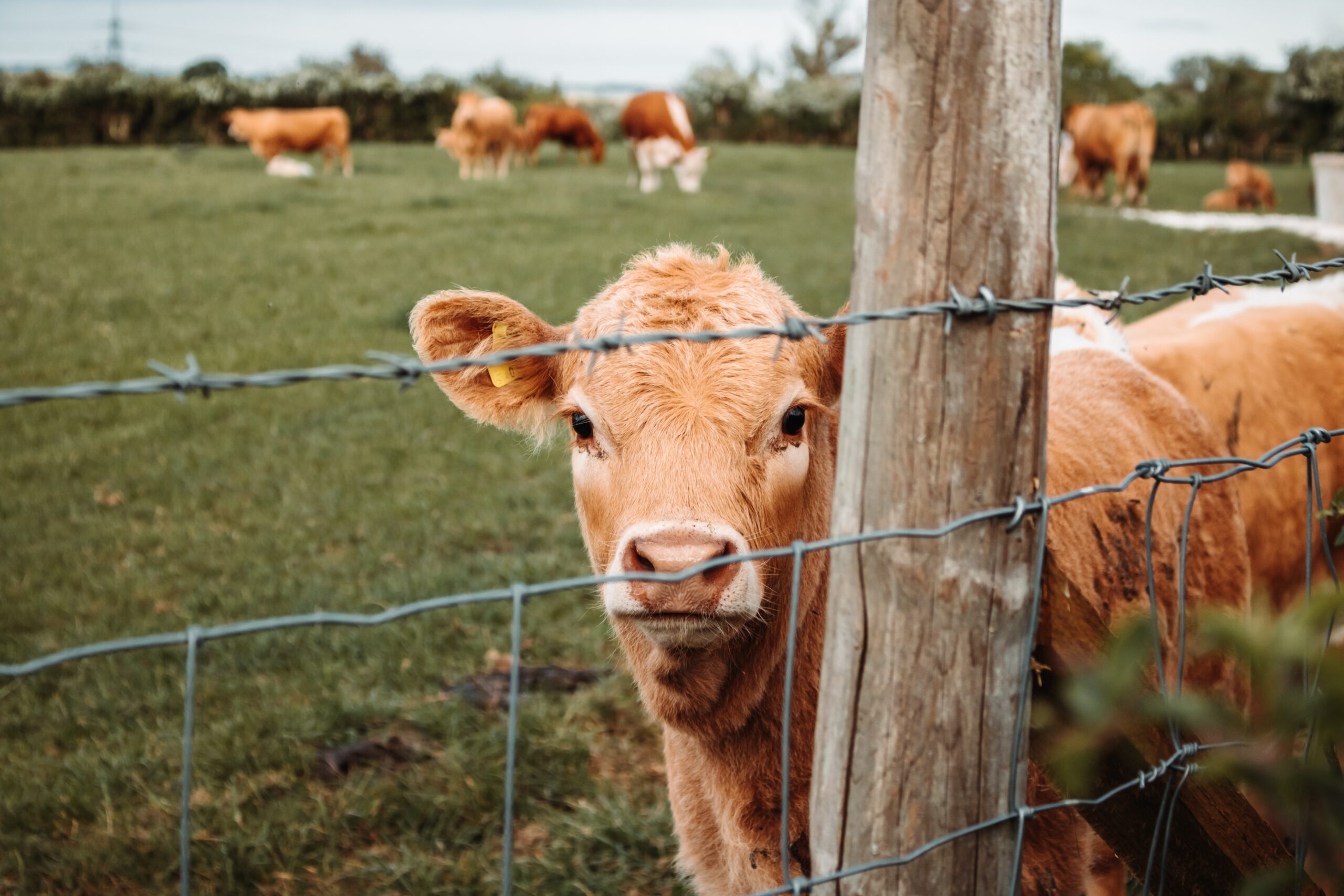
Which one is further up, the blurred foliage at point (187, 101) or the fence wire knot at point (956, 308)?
the blurred foliage at point (187, 101)

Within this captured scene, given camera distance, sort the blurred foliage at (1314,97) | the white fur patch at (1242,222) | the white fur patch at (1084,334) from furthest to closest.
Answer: the blurred foliage at (1314,97)
the white fur patch at (1242,222)
the white fur patch at (1084,334)

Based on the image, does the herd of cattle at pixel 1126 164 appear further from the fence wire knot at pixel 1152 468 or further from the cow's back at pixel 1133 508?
the fence wire knot at pixel 1152 468

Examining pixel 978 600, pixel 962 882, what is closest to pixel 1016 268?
pixel 978 600

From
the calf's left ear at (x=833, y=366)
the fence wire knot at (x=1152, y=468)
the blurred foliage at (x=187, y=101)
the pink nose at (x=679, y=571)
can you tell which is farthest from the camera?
the blurred foliage at (x=187, y=101)

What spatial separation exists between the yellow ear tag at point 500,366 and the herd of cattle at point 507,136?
19.8 m

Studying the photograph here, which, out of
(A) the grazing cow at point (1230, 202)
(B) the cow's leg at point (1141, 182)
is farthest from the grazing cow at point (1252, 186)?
(B) the cow's leg at point (1141, 182)

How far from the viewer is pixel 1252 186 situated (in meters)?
23.1

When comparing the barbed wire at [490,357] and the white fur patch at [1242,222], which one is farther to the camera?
the white fur patch at [1242,222]

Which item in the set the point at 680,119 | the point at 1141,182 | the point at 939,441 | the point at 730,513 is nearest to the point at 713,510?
the point at 730,513

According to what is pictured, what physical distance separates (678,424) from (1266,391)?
342cm

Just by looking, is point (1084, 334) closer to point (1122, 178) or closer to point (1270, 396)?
point (1270, 396)

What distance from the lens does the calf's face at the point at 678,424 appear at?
Result: 2078mm

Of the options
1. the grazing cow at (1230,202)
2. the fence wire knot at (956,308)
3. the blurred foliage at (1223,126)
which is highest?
the blurred foliage at (1223,126)

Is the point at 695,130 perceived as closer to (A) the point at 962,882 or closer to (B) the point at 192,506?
(B) the point at 192,506
